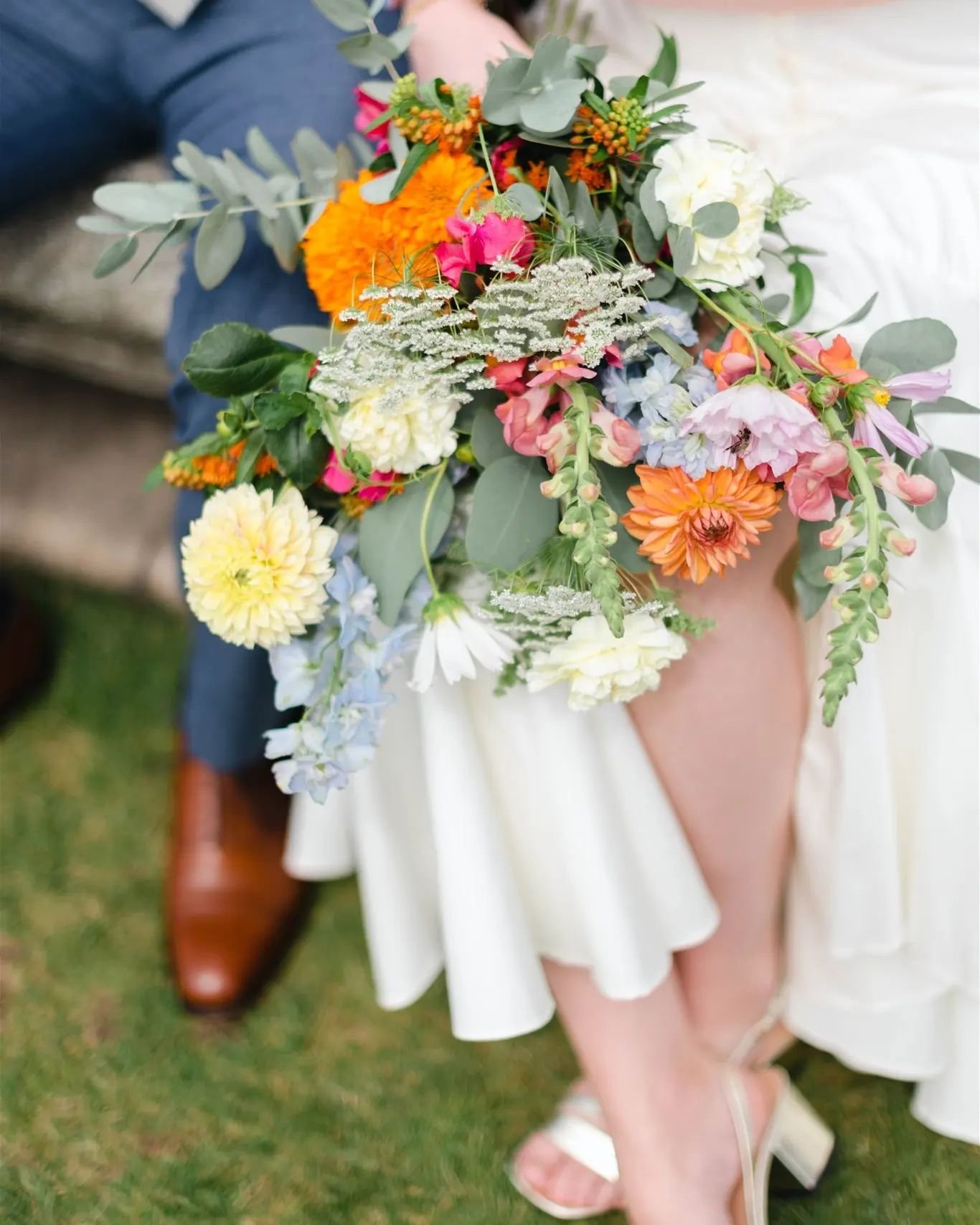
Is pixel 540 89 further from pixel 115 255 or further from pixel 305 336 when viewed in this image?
pixel 115 255

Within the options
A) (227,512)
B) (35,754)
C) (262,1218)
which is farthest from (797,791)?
(35,754)

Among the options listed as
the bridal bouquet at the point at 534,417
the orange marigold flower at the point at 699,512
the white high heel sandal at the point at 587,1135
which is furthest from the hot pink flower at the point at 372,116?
the white high heel sandal at the point at 587,1135

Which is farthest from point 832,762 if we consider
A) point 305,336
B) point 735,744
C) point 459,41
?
point 459,41

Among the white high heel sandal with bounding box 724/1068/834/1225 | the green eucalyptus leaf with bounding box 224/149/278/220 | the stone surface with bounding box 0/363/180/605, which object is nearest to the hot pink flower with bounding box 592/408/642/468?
the green eucalyptus leaf with bounding box 224/149/278/220

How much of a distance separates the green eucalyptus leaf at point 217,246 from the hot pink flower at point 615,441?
0.36 meters

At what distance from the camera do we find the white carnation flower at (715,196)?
681mm

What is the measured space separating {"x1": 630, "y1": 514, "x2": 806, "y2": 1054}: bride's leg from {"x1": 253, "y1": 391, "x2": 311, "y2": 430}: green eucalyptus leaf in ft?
0.98

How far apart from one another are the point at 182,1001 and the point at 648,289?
0.89m

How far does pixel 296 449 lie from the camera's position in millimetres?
721

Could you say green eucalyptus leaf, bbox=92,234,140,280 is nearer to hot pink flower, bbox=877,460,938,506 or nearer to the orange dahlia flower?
the orange dahlia flower

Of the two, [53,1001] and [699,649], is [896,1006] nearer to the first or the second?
[699,649]

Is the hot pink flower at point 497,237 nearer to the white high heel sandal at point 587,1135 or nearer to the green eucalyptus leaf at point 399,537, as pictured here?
the green eucalyptus leaf at point 399,537

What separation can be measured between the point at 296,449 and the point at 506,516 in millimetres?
147

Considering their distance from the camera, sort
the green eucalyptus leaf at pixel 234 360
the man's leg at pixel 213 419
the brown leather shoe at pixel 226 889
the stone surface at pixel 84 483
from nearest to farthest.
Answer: the green eucalyptus leaf at pixel 234 360 < the man's leg at pixel 213 419 < the brown leather shoe at pixel 226 889 < the stone surface at pixel 84 483
